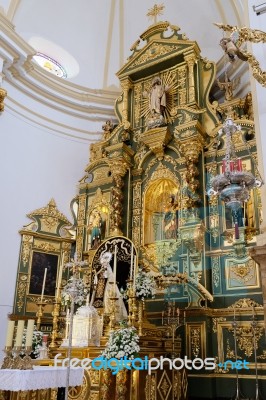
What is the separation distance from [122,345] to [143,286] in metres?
2.44

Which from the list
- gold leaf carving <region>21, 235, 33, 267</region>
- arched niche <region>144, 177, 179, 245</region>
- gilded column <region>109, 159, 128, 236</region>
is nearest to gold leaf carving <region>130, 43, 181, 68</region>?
gilded column <region>109, 159, 128, 236</region>

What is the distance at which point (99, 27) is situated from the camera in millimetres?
14930

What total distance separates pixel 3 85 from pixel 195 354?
8.93 m

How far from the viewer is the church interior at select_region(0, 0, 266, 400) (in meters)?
6.88

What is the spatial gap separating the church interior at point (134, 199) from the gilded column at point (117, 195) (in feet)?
0.11

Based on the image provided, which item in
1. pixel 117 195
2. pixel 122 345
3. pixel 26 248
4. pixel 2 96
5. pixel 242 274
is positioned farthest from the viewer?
pixel 117 195

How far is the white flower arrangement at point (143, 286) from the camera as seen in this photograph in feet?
28.2

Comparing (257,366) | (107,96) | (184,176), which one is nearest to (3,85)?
(107,96)

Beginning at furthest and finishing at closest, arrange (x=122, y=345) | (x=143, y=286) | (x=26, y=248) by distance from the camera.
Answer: (x=26, y=248) < (x=143, y=286) < (x=122, y=345)

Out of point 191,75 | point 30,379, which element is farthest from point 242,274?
point 191,75

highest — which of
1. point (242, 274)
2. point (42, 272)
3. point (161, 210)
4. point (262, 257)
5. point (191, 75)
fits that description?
point (191, 75)

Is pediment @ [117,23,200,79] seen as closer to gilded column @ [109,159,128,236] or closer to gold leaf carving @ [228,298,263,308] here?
gilded column @ [109,159,128,236]

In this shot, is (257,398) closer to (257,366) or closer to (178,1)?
(257,366)

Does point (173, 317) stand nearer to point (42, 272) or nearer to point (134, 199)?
point (134, 199)
